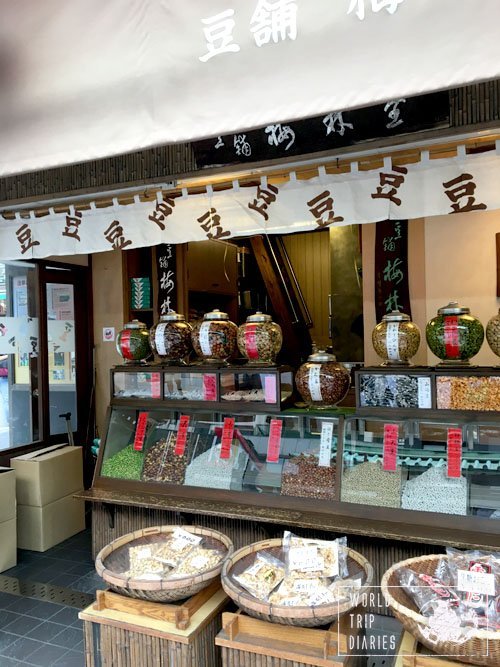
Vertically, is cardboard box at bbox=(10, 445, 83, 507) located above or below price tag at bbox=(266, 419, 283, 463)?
below

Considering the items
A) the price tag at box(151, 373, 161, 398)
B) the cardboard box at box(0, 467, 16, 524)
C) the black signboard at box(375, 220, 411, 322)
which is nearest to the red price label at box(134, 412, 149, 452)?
the price tag at box(151, 373, 161, 398)

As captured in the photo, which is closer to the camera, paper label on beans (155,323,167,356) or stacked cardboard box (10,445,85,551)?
paper label on beans (155,323,167,356)

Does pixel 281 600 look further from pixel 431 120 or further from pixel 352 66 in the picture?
pixel 431 120

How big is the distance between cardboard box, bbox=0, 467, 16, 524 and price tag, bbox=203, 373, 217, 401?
1.87 metres

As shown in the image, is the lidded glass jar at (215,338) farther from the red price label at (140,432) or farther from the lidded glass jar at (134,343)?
the red price label at (140,432)

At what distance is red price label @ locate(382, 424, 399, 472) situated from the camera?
121 inches

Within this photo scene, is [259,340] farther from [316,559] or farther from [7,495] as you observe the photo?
[7,495]

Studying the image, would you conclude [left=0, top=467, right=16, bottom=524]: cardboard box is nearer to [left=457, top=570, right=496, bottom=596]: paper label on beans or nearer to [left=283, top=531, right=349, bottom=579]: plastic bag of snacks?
[left=283, top=531, right=349, bottom=579]: plastic bag of snacks

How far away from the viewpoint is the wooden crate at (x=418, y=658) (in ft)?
5.15

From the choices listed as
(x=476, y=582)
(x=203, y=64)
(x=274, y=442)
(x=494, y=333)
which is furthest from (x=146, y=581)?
(x=494, y=333)

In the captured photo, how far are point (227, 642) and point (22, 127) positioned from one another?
183 cm

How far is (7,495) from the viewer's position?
4.09 metres

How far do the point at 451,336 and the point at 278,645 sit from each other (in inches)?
74.9

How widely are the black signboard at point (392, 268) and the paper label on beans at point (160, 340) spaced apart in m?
2.13
